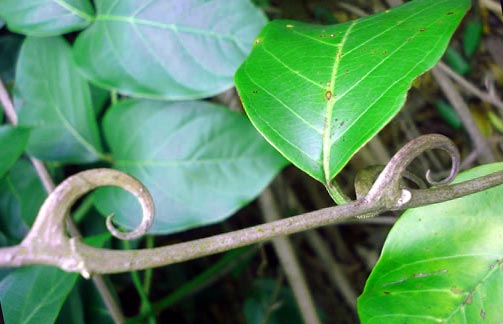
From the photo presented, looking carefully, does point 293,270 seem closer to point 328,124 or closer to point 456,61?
point 328,124

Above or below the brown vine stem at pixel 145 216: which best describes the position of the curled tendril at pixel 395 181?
above

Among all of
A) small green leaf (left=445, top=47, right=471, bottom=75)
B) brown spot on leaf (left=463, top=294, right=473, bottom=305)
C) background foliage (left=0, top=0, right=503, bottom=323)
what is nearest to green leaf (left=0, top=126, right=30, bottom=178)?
background foliage (left=0, top=0, right=503, bottom=323)

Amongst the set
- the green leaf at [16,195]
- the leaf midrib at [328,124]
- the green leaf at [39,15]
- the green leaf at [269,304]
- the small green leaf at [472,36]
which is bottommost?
the green leaf at [269,304]

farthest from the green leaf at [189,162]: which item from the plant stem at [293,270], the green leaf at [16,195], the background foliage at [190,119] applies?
the plant stem at [293,270]

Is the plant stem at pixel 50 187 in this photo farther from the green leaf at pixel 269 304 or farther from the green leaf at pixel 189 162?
the green leaf at pixel 269 304

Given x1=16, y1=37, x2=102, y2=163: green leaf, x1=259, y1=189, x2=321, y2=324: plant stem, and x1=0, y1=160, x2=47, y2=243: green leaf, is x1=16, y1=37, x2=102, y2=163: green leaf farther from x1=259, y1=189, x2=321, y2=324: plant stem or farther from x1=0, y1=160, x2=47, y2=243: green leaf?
x1=259, y1=189, x2=321, y2=324: plant stem

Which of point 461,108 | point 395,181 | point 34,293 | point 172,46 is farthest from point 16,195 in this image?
point 461,108
